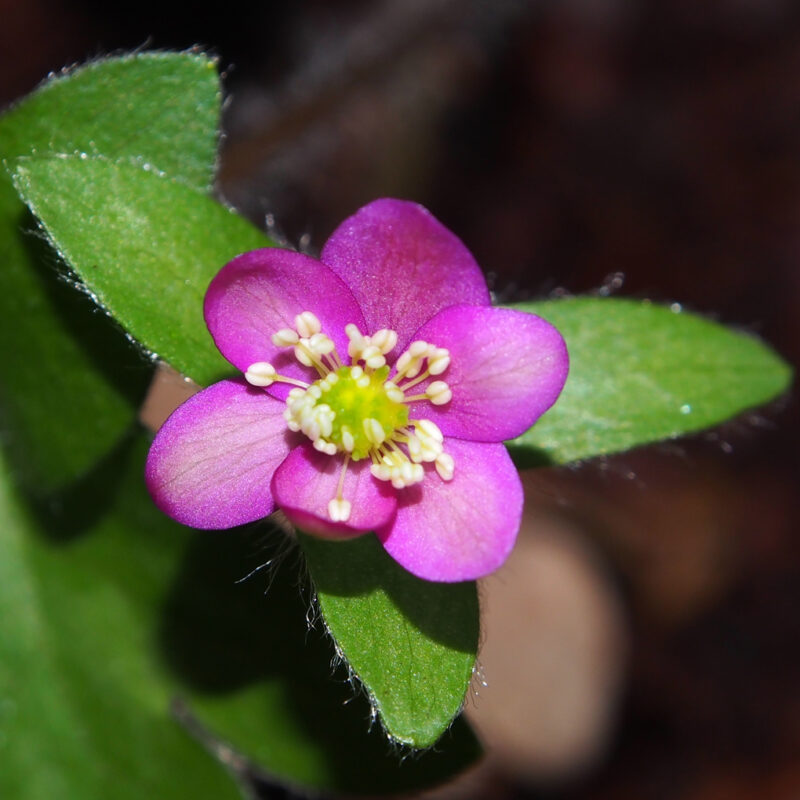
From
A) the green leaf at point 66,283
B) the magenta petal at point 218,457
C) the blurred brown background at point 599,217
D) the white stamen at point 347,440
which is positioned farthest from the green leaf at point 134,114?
the blurred brown background at point 599,217

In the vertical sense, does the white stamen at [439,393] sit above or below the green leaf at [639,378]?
above

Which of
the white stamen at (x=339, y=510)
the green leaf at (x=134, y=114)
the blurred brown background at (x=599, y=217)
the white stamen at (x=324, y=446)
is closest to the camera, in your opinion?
the white stamen at (x=339, y=510)

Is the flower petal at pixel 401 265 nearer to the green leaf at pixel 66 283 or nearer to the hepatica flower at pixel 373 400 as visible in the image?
the hepatica flower at pixel 373 400

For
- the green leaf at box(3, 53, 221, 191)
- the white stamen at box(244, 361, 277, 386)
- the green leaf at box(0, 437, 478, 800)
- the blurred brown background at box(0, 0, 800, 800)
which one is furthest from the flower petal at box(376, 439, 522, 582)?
the blurred brown background at box(0, 0, 800, 800)

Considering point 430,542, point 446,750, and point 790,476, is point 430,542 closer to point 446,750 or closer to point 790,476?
point 446,750

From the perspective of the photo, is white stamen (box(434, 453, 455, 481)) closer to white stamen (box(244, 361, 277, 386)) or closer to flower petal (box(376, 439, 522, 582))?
flower petal (box(376, 439, 522, 582))

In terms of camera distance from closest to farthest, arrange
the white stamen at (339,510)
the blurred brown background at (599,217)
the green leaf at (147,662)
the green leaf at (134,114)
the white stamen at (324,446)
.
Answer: the white stamen at (339,510)
the white stamen at (324,446)
the green leaf at (134,114)
the green leaf at (147,662)
the blurred brown background at (599,217)

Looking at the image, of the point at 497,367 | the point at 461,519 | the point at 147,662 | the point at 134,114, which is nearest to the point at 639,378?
the point at 497,367
